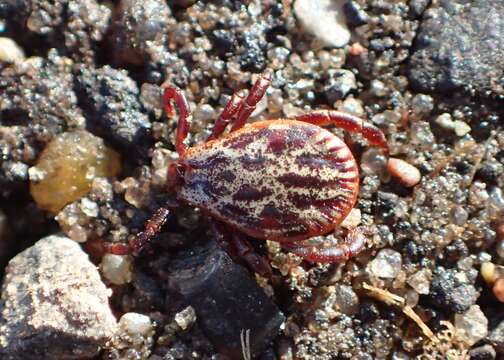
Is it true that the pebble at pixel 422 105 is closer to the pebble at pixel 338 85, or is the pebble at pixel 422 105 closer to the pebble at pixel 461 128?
the pebble at pixel 461 128

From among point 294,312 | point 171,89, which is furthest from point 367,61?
point 294,312

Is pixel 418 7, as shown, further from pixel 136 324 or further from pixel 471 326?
pixel 136 324

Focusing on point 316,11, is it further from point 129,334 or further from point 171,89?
point 129,334

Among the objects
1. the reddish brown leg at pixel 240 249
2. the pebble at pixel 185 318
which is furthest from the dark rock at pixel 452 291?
the pebble at pixel 185 318

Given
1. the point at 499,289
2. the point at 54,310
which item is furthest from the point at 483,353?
the point at 54,310

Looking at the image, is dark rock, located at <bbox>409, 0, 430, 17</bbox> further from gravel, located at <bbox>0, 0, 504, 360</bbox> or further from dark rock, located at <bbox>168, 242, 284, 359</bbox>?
dark rock, located at <bbox>168, 242, 284, 359</bbox>
